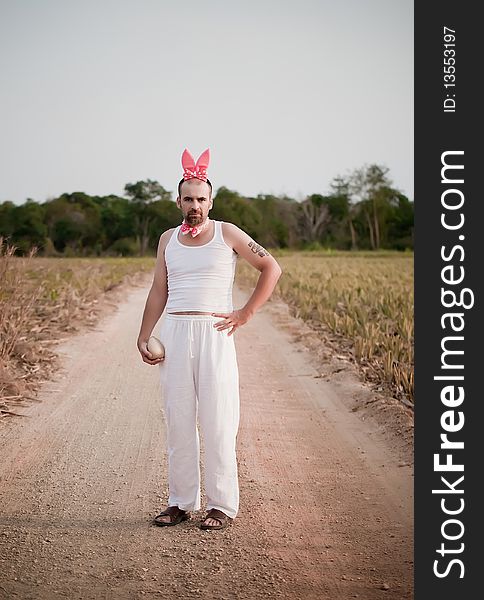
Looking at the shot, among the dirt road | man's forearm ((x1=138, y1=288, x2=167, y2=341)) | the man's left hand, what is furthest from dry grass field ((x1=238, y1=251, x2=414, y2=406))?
man's forearm ((x1=138, y1=288, x2=167, y2=341))

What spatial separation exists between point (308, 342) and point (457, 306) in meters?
7.16

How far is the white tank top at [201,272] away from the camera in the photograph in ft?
16.0

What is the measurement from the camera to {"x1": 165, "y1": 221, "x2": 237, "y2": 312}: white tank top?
4.89 metres

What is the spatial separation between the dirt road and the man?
28cm

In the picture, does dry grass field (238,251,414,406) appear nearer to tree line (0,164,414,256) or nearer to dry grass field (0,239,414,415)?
dry grass field (0,239,414,415)

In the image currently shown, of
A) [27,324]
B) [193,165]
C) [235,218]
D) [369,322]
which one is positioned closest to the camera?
[193,165]

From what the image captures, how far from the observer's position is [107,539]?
4.85m

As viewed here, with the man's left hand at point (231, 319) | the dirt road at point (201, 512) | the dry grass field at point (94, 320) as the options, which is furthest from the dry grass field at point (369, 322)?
the man's left hand at point (231, 319)

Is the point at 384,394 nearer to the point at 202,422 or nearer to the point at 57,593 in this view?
the point at 202,422

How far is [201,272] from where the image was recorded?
4.89m

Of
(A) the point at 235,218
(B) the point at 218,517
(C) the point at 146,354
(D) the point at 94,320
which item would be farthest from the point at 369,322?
(A) the point at 235,218

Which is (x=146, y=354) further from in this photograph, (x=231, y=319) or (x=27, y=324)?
(x=27, y=324)

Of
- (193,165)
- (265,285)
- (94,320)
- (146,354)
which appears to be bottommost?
(94,320)

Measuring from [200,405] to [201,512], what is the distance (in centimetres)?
77
